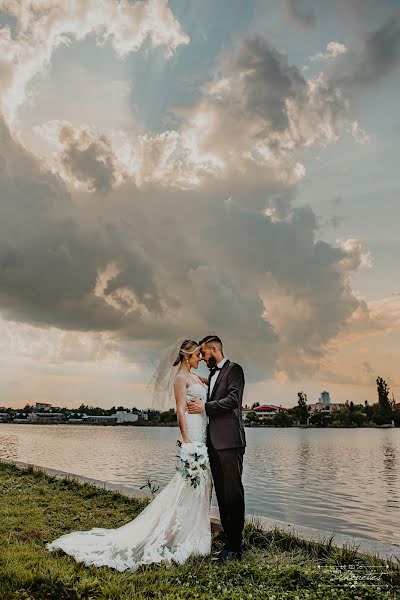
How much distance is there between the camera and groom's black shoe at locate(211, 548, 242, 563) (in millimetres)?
5880

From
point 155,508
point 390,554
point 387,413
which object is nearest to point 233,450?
point 155,508

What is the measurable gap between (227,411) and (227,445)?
0.41 metres

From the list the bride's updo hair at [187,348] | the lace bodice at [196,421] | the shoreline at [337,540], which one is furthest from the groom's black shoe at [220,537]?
the bride's updo hair at [187,348]

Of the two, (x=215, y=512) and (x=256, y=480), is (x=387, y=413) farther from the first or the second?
(x=215, y=512)

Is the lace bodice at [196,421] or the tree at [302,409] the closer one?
the lace bodice at [196,421]

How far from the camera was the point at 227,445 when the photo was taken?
6234mm

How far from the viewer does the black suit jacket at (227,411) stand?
6.20 metres

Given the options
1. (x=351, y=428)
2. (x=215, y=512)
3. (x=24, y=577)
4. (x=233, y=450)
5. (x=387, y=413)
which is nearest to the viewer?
(x=24, y=577)

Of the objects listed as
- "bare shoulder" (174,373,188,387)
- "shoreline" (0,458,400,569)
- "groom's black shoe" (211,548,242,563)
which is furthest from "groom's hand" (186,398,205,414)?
"shoreline" (0,458,400,569)

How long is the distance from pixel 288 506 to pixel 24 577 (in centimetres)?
1339

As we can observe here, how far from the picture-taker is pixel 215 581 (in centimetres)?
497

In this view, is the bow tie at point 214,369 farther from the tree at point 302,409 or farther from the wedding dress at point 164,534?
the tree at point 302,409

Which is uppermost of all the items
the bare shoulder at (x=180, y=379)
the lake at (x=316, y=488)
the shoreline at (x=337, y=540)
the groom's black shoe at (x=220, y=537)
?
the bare shoulder at (x=180, y=379)

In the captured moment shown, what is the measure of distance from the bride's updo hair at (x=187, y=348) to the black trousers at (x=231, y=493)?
47.3 inches
